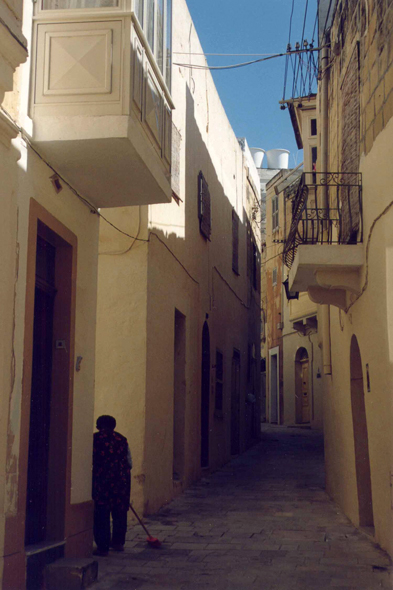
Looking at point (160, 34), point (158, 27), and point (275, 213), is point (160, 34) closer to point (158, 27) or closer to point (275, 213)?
point (158, 27)

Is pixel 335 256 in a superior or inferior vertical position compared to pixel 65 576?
superior

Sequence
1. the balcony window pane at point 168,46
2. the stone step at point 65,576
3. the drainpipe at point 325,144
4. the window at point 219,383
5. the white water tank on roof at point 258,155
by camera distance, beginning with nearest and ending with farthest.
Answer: the stone step at point 65,576 < the balcony window pane at point 168,46 < the drainpipe at point 325,144 < the window at point 219,383 < the white water tank on roof at point 258,155

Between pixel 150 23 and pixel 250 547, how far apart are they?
223 inches

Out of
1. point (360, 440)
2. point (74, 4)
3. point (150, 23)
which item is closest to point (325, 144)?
point (360, 440)

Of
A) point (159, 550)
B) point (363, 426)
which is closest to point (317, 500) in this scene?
point (363, 426)

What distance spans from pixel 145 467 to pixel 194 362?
4221mm

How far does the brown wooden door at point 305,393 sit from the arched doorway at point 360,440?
18.2 meters

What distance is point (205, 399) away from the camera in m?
14.9

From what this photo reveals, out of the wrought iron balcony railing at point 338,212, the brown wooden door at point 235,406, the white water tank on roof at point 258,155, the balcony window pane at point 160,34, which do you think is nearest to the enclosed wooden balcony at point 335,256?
the wrought iron balcony railing at point 338,212

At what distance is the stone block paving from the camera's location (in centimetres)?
659

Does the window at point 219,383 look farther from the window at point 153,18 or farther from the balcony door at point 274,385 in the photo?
the balcony door at point 274,385

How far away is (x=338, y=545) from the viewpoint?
8102mm

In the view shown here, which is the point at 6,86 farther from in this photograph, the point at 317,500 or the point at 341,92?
the point at 317,500

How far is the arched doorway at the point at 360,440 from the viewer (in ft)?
30.3
